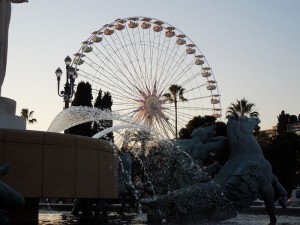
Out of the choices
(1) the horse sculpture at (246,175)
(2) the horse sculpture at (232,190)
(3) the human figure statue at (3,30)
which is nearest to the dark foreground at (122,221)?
(2) the horse sculpture at (232,190)

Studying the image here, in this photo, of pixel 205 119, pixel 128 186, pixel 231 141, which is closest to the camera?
pixel 231 141

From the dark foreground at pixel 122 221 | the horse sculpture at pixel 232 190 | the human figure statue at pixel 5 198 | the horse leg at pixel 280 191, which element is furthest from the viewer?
the horse leg at pixel 280 191

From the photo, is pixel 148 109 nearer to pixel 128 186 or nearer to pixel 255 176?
pixel 128 186

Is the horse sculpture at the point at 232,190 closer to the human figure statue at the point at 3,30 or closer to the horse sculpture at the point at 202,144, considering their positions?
the horse sculpture at the point at 202,144

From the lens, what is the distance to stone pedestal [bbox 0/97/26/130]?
29.2 ft

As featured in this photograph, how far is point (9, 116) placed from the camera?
8.98m

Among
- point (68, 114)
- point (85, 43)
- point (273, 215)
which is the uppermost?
point (85, 43)

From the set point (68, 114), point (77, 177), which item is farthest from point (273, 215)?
point (68, 114)

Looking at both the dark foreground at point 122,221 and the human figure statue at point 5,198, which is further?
the dark foreground at point 122,221

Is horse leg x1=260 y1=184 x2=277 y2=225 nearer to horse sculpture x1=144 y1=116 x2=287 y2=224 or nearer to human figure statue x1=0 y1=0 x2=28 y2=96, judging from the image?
horse sculpture x1=144 y1=116 x2=287 y2=224

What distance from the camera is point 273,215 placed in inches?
428

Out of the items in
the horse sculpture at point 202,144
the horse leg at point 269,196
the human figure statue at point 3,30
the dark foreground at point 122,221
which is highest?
the human figure statue at point 3,30

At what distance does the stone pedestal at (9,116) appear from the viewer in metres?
8.90

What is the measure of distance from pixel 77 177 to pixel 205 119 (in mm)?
37468
